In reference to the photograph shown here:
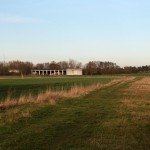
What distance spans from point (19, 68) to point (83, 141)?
185m

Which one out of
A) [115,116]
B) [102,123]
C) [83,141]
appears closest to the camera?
[83,141]

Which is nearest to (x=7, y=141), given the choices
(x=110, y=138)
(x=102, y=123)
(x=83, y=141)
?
(x=83, y=141)

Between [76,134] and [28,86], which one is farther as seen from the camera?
[28,86]

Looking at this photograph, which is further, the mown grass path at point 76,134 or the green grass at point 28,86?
the green grass at point 28,86

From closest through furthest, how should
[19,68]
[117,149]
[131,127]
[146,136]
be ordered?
[117,149] → [146,136] → [131,127] → [19,68]

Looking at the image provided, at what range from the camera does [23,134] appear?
11125mm

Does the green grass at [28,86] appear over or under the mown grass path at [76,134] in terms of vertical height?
under

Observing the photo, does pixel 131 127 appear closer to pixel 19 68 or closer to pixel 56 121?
pixel 56 121

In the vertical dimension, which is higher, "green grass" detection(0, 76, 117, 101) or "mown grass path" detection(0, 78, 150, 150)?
"mown grass path" detection(0, 78, 150, 150)

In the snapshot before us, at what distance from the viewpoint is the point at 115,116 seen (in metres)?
15.8

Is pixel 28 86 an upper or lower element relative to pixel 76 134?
lower

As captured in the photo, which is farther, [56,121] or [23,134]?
[56,121]

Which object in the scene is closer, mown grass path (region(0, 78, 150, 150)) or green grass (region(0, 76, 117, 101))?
mown grass path (region(0, 78, 150, 150))

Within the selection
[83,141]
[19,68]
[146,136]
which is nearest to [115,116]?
[146,136]
